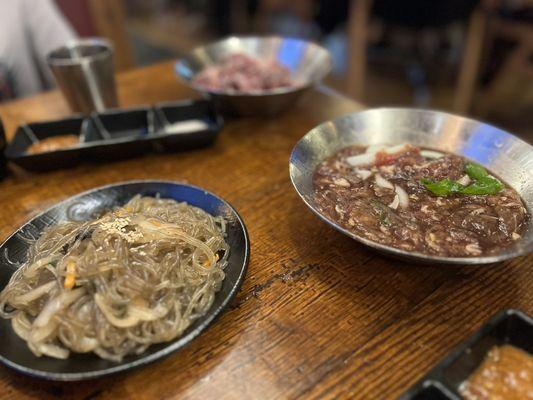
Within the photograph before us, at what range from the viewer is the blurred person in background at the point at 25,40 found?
10.4 ft

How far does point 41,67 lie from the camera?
11.6ft

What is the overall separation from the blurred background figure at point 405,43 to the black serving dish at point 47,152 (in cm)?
154

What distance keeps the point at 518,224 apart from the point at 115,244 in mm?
1289

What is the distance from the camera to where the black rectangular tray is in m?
2.03

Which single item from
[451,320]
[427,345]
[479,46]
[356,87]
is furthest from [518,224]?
[356,87]

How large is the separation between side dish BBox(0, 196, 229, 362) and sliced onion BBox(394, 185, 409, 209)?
0.64 meters

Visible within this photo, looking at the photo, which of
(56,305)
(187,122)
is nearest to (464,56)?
(187,122)

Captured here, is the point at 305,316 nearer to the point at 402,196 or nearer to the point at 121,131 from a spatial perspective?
the point at 402,196

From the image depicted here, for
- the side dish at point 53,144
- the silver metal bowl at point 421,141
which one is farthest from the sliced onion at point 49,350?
the side dish at point 53,144

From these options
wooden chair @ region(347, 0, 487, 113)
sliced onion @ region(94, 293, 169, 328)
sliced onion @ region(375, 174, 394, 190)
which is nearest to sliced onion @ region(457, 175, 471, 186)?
sliced onion @ region(375, 174, 394, 190)

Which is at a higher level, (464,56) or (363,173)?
(363,173)

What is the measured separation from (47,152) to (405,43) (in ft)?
17.6

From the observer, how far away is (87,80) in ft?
7.84

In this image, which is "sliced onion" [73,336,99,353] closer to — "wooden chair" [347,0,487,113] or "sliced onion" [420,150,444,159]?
"sliced onion" [420,150,444,159]
